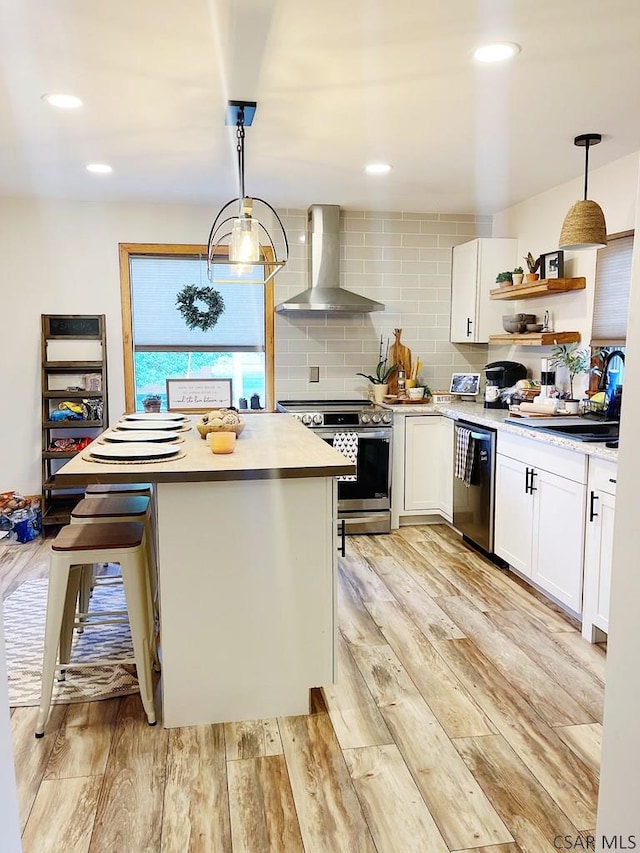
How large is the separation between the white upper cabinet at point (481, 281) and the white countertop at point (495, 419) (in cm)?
58

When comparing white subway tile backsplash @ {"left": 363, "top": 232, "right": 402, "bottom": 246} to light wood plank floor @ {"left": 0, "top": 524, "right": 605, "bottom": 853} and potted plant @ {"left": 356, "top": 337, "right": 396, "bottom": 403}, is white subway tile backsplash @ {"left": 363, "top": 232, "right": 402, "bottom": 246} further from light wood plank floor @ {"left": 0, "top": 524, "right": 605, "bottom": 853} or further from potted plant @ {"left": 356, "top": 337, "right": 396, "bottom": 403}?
light wood plank floor @ {"left": 0, "top": 524, "right": 605, "bottom": 853}

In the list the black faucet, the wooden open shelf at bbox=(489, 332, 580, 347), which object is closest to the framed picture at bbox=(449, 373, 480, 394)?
the wooden open shelf at bbox=(489, 332, 580, 347)

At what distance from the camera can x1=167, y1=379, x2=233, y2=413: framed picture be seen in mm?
5023

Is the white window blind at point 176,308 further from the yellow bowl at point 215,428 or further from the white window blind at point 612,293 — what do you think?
the white window blind at point 612,293

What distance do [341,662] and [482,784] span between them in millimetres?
891

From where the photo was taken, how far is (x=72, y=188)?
4.34 m

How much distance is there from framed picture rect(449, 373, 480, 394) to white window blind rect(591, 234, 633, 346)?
1.29 metres

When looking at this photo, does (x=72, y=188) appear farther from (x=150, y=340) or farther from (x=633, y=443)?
(x=633, y=443)

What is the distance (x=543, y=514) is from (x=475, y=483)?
80 cm

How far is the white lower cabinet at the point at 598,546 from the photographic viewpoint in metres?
2.78

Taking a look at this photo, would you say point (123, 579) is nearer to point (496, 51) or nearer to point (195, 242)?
point (496, 51)

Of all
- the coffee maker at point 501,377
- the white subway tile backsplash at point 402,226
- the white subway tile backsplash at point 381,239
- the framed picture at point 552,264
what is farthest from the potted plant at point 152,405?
the framed picture at point 552,264

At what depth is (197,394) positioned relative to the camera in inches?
199

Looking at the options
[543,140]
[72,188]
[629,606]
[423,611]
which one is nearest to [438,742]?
[423,611]
